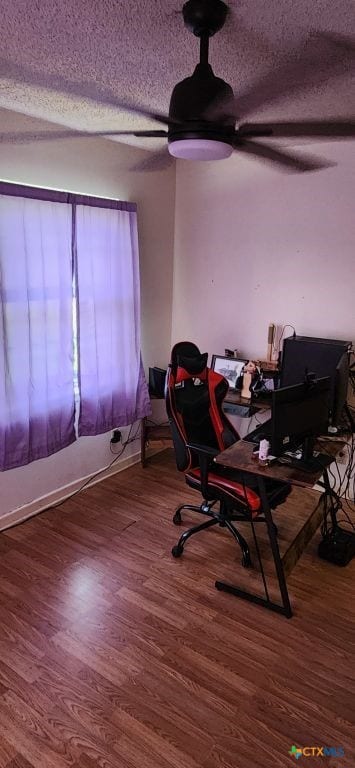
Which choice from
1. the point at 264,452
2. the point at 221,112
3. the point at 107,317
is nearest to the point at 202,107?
the point at 221,112

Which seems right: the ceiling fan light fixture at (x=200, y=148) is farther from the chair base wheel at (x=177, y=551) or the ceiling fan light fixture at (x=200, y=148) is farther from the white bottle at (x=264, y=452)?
the chair base wheel at (x=177, y=551)

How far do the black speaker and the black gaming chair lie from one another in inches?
40.9

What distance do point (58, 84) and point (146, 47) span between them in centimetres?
60

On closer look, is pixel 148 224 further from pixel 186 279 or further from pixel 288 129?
pixel 288 129

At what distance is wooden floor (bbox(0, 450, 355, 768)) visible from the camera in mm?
1719

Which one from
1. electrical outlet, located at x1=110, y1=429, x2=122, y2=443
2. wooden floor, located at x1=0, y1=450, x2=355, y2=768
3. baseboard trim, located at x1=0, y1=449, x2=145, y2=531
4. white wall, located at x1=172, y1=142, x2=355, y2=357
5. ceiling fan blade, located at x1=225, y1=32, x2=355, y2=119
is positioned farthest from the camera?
electrical outlet, located at x1=110, y1=429, x2=122, y2=443

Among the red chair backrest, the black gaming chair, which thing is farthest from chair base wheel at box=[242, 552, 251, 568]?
the red chair backrest

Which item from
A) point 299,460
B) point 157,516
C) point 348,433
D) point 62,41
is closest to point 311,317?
point 348,433

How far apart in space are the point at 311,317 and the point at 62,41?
2.37 meters

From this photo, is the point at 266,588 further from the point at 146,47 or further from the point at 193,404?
the point at 146,47

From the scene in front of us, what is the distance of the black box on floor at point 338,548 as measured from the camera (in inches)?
107

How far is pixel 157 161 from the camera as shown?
6.84 feet

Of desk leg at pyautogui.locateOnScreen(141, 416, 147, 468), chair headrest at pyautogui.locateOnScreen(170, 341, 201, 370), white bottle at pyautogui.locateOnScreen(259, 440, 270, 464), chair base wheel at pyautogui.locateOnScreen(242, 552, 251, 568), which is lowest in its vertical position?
chair base wheel at pyautogui.locateOnScreen(242, 552, 251, 568)

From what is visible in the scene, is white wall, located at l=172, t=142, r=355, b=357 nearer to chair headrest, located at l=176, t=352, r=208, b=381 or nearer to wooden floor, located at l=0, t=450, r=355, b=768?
chair headrest, located at l=176, t=352, r=208, b=381
